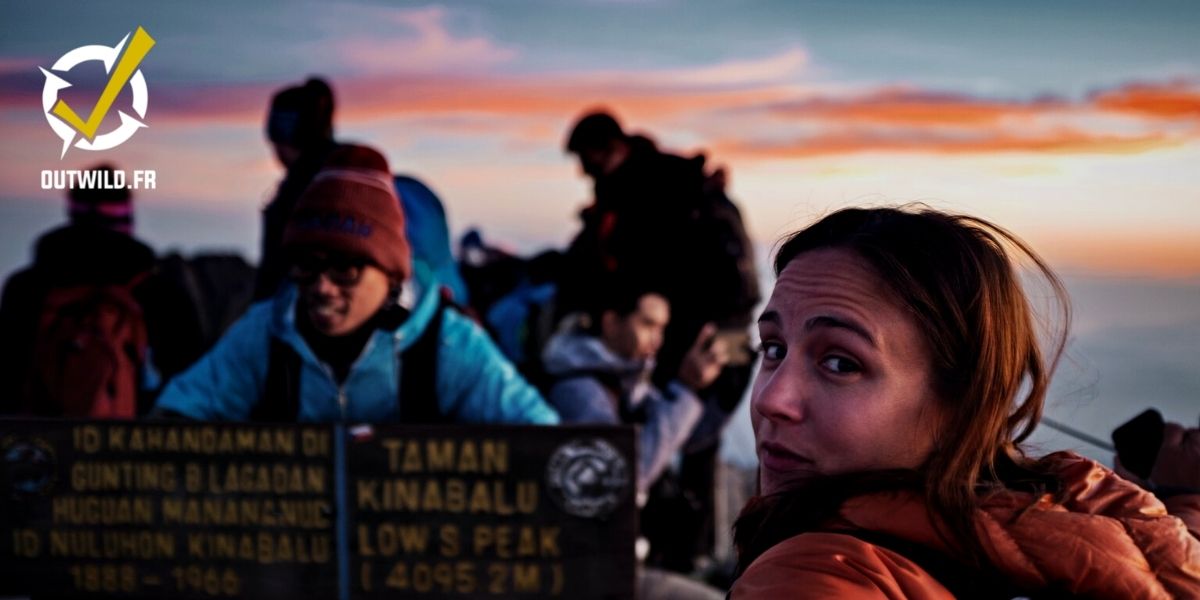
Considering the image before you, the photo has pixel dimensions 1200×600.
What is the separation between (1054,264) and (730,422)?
4.99ft

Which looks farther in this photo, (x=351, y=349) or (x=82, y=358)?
(x=82, y=358)

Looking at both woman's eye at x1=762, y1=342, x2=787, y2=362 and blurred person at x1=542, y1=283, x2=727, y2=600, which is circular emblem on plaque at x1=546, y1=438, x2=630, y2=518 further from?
woman's eye at x1=762, y1=342, x2=787, y2=362

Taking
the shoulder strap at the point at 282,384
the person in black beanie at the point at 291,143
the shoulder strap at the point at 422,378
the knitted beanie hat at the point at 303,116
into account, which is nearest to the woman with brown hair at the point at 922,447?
the shoulder strap at the point at 422,378

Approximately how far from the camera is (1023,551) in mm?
1155

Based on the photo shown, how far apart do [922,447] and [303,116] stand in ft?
15.7

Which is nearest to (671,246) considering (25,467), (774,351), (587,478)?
(587,478)

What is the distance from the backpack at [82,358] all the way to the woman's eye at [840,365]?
4628 millimetres

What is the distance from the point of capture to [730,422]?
5.76 meters

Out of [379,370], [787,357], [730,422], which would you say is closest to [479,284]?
[730,422]

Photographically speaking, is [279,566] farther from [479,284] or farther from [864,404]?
[864,404]

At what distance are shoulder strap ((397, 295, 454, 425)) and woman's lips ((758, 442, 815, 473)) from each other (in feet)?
10.3

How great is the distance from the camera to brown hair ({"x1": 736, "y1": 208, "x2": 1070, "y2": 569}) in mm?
1209

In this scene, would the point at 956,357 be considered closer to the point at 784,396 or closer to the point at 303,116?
the point at 784,396

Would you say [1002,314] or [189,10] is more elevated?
[189,10]
